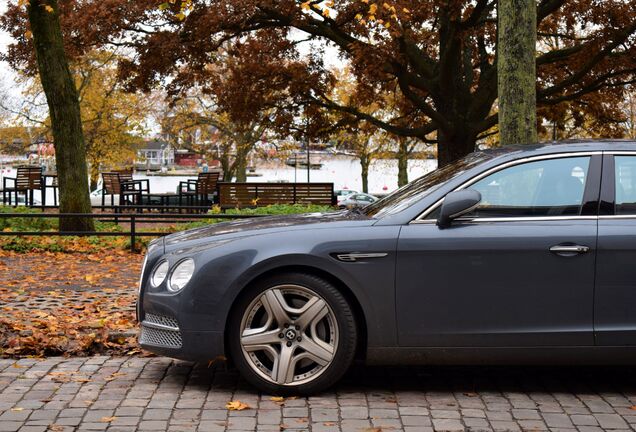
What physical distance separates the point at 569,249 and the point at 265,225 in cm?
194

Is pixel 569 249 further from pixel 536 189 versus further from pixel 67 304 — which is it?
pixel 67 304

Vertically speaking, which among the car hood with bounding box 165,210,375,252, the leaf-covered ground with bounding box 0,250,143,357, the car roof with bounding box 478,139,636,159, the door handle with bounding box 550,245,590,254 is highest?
the car roof with bounding box 478,139,636,159

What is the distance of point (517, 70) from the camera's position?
10562 mm

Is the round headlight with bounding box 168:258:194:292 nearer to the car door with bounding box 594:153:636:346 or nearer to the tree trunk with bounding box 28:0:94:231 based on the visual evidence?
the car door with bounding box 594:153:636:346

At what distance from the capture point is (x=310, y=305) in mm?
6023

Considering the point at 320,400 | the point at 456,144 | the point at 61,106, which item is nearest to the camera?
the point at 320,400

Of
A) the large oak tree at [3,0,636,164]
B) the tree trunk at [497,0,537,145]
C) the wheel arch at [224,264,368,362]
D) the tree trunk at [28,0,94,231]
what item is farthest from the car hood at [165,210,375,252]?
the large oak tree at [3,0,636,164]

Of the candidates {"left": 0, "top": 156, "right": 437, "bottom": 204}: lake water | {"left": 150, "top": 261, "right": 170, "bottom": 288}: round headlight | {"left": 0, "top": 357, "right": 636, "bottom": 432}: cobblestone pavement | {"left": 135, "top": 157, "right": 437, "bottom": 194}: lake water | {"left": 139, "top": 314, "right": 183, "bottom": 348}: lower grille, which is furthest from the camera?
{"left": 135, "top": 157, "right": 437, "bottom": 194}: lake water

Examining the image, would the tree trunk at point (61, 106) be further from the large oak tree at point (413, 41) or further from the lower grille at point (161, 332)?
the lower grille at point (161, 332)

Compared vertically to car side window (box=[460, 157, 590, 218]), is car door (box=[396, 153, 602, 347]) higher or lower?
lower

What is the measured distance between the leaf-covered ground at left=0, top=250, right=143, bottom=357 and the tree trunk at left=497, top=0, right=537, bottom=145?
4.43 metres

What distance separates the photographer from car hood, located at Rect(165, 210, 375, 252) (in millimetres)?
6293

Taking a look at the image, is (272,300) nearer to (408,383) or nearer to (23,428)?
(408,383)

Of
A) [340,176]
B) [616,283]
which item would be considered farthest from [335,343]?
[340,176]
